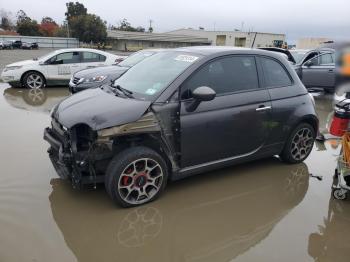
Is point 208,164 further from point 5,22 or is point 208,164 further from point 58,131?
point 5,22

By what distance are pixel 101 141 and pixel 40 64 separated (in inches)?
341

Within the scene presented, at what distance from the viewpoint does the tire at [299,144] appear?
4.90 m

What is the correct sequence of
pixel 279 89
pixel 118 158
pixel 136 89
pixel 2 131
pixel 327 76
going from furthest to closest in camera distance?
pixel 327 76 → pixel 2 131 → pixel 279 89 → pixel 136 89 → pixel 118 158

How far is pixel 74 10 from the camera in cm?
7600

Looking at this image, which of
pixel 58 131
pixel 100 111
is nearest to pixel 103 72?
pixel 58 131

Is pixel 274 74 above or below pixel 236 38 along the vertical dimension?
below

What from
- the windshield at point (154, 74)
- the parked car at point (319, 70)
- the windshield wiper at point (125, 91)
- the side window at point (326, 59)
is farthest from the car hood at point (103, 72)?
the side window at point (326, 59)

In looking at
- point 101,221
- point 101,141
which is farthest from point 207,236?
point 101,141

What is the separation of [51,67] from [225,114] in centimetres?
869

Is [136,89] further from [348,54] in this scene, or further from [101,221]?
[348,54]

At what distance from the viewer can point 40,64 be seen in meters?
10.9

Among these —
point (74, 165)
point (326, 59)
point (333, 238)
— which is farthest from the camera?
point (326, 59)

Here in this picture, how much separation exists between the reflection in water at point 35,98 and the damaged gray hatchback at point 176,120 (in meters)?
4.47

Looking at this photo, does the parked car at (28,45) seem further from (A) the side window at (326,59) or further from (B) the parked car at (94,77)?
(A) the side window at (326,59)
